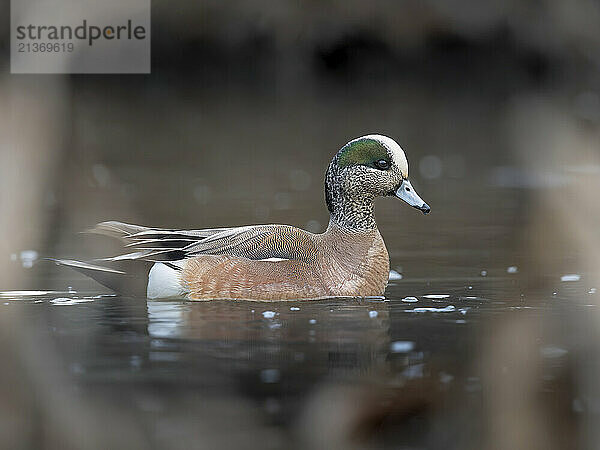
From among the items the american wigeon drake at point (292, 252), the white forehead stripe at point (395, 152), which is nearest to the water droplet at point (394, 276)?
the american wigeon drake at point (292, 252)

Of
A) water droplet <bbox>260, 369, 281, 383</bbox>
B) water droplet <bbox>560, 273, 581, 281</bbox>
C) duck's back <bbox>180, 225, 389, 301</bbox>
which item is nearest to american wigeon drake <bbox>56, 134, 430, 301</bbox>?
duck's back <bbox>180, 225, 389, 301</bbox>

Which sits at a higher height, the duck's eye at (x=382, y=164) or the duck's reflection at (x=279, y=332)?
the duck's eye at (x=382, y=164)

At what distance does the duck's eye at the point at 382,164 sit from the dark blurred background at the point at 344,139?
2.60 ft

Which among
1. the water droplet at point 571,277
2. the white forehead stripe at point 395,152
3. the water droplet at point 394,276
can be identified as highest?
the white forehead stripe at point 395,152

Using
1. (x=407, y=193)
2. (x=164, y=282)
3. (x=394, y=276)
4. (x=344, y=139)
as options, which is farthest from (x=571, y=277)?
(x=344, y=139)

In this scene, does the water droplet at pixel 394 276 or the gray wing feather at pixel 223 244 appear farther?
the water droplet at pixel 394 276

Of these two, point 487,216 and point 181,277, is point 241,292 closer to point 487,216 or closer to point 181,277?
point 181,277

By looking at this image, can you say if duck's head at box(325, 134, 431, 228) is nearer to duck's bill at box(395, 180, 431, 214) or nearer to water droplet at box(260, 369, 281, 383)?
duck's bill at box(395, 180, 431, 214)

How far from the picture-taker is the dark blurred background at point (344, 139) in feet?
26.7

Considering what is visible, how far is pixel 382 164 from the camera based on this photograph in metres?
7.47

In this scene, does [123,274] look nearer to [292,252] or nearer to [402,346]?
[292,252]

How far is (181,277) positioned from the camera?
23.4ft

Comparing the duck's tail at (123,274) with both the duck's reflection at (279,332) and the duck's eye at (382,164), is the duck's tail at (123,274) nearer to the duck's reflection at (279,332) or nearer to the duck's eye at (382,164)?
the duck's reflection at (279,332)

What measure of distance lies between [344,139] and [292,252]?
31.3 feet
